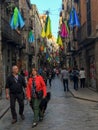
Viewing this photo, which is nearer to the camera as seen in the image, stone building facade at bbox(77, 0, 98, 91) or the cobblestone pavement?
the cobblestone pavement

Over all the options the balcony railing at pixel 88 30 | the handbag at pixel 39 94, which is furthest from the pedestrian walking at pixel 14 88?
the balcony railing at pixel 88 30

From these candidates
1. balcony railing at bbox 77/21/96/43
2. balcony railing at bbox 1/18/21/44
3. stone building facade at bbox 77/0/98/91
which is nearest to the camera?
stone building facade at bbox 77/0/98/91

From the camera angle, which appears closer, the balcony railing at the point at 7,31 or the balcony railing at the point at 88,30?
the balcony railing at the point at 88,30

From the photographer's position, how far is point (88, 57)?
32.1 metres

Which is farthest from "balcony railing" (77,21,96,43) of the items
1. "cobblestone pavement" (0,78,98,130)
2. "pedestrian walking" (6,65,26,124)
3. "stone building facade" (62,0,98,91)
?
"pedestrian walking" (6,65,26,124)

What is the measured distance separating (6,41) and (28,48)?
83.4ft

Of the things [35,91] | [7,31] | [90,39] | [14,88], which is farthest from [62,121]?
[7,31]

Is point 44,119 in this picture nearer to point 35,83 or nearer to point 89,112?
point 35,83

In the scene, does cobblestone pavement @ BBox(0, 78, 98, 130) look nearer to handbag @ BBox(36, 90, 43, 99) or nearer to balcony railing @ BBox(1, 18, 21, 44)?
handbag @ BBox(36, 90, 43, 99)

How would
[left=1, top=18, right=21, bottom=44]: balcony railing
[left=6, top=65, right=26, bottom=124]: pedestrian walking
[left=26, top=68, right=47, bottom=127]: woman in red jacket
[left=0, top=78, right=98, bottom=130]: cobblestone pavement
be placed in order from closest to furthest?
[left=0, top=78, right=98, bottom=130]: cobblestone pavement, [left=26, top=68, right=47, bottom=127]: woman in red jacket, [left=6, top=65, right=26, bottom=124]: pedestrian walking, [left=1, top=18, right=21, bottom=44]: balcony railing

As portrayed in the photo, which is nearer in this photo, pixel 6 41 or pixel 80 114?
pixel 80 114

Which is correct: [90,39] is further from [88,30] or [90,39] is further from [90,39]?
[88,30]

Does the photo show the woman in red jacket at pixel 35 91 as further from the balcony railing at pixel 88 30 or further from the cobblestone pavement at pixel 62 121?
the balcony railing at pixel 88 30

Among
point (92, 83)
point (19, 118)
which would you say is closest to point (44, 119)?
point (19, 118)
